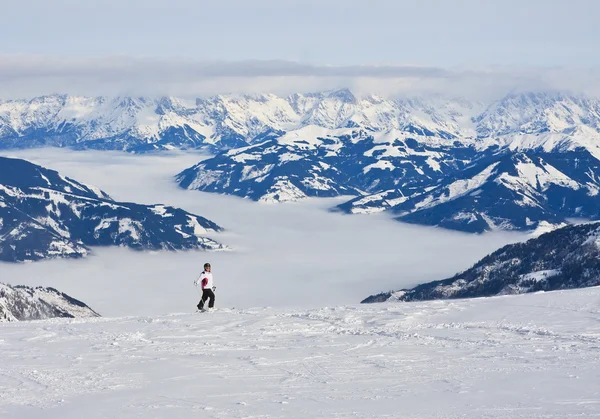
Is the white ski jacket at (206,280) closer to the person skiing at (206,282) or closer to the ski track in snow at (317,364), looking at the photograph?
the person skiing at (206,282)

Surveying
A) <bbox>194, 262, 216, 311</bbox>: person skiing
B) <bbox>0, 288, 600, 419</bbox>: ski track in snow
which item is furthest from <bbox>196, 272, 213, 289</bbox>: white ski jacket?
<bbox>0, 288, 600, 419</bbox>: ski track in snow

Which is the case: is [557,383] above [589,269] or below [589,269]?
above

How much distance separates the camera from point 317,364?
27234 mm

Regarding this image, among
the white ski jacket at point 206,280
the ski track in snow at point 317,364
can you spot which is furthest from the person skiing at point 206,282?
the ski track in snow at point 317,364

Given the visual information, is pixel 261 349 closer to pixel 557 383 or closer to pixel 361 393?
pixel 361 393

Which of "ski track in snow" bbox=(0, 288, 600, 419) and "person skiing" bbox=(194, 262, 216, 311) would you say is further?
"person skiing" bbox=(194, 262, 216, 311)

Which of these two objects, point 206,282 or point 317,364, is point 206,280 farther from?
point 317,364

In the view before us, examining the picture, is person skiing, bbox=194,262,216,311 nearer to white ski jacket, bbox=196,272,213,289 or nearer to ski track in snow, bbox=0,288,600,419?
white ski jacket, bbox=196,272,213,289

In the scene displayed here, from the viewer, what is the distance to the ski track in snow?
21656 millimetres

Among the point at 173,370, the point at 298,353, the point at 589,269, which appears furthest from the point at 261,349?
the point at 589,269

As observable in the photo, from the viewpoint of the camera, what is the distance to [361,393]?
23031mm

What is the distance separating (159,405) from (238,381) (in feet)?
10.7

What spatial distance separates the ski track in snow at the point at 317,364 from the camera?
21656mm

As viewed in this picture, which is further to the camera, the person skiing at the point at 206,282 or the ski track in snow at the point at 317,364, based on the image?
the person skiing at the point at 206,282
